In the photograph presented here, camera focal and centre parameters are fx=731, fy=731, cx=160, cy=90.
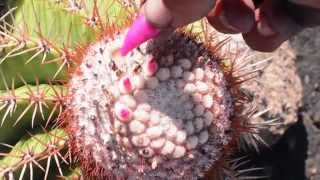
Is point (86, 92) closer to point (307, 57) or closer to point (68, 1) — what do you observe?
point (68, 1)

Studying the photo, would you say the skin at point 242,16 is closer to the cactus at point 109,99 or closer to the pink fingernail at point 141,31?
the pink fingernail at point 141,31

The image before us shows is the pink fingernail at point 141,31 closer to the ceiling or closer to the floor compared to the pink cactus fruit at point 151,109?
closer to the ceiling

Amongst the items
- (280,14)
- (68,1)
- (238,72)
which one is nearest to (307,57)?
(238,72)

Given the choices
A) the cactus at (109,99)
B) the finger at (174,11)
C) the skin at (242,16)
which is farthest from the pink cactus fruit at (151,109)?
the finger at (174,11)

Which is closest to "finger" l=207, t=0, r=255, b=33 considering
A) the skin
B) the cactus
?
the skin

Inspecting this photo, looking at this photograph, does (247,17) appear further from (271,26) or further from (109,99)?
(109,99)

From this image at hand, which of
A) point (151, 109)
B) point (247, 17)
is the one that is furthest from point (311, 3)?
point (151, 109)

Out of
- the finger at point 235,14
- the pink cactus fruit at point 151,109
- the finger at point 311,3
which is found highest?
the finger at point 235,14

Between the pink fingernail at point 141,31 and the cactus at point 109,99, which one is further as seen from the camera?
the cactus at point 109,99
